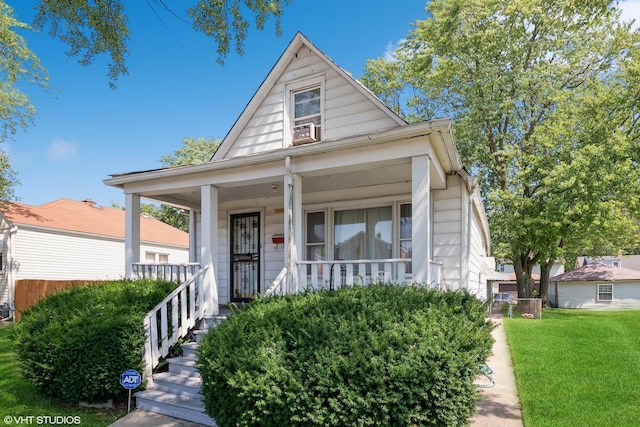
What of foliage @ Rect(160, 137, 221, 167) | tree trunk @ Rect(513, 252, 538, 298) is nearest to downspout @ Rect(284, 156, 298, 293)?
tree trunk @ Rect(513, 252, 538, 298)

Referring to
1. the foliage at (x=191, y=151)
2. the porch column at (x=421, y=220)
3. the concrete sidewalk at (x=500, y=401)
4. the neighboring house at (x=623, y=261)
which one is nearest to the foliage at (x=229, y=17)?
the porch column at (x=421, y=220)

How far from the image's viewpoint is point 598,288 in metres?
28.6

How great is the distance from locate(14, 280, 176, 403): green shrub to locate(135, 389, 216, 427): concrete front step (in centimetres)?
34

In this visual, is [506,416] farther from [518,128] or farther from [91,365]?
[518,128]

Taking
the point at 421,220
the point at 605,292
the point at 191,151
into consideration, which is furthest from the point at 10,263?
the point at 605,292

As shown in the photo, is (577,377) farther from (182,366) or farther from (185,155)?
(185,155)

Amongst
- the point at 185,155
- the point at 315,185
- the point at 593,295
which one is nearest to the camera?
the point at 315,185

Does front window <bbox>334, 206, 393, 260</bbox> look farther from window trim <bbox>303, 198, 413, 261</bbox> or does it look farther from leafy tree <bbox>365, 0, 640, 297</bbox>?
leafy tree <bbox>365, 0, 640, 297</bbox>

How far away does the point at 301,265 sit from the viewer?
6898 millimetres

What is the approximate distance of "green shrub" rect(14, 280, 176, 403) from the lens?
532cm

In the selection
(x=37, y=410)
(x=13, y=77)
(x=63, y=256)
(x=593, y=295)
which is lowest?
(x=593, y=295)

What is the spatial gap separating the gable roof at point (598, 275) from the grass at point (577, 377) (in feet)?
71.8

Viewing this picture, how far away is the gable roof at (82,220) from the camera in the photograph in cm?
1702

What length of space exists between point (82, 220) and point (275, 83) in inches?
571
